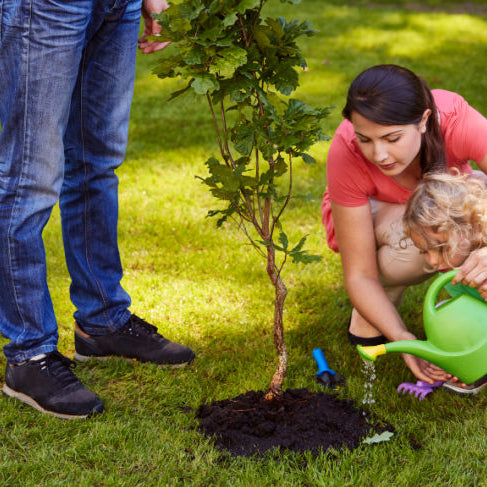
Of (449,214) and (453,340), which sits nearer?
(453,340)

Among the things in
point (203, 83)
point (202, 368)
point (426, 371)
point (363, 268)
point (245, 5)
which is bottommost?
point (202, 368)

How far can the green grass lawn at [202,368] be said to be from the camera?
2.05 meters

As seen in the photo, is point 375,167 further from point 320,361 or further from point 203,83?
point 203,83

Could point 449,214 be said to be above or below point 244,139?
below

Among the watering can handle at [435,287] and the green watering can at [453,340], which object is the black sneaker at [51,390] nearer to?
the green watering can at [453,340]

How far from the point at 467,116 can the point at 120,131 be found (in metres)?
1.26

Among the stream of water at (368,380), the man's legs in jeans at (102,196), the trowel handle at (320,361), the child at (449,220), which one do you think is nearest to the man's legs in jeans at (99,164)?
the man's legs in jeans at (102,196)

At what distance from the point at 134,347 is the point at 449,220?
51.0 inches

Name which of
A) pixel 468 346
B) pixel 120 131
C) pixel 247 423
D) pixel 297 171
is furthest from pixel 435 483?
pixel 297 171

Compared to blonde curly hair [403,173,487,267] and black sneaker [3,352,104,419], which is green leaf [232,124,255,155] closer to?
blonde curly hair [403,173,487,267]

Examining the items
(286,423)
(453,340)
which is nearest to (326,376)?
(286,423)

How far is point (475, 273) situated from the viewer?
2.09 m

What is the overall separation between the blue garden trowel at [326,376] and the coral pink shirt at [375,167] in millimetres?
624

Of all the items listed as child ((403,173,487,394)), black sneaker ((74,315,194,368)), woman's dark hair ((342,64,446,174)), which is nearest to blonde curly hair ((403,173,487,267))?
child ((403,173,487,394))
